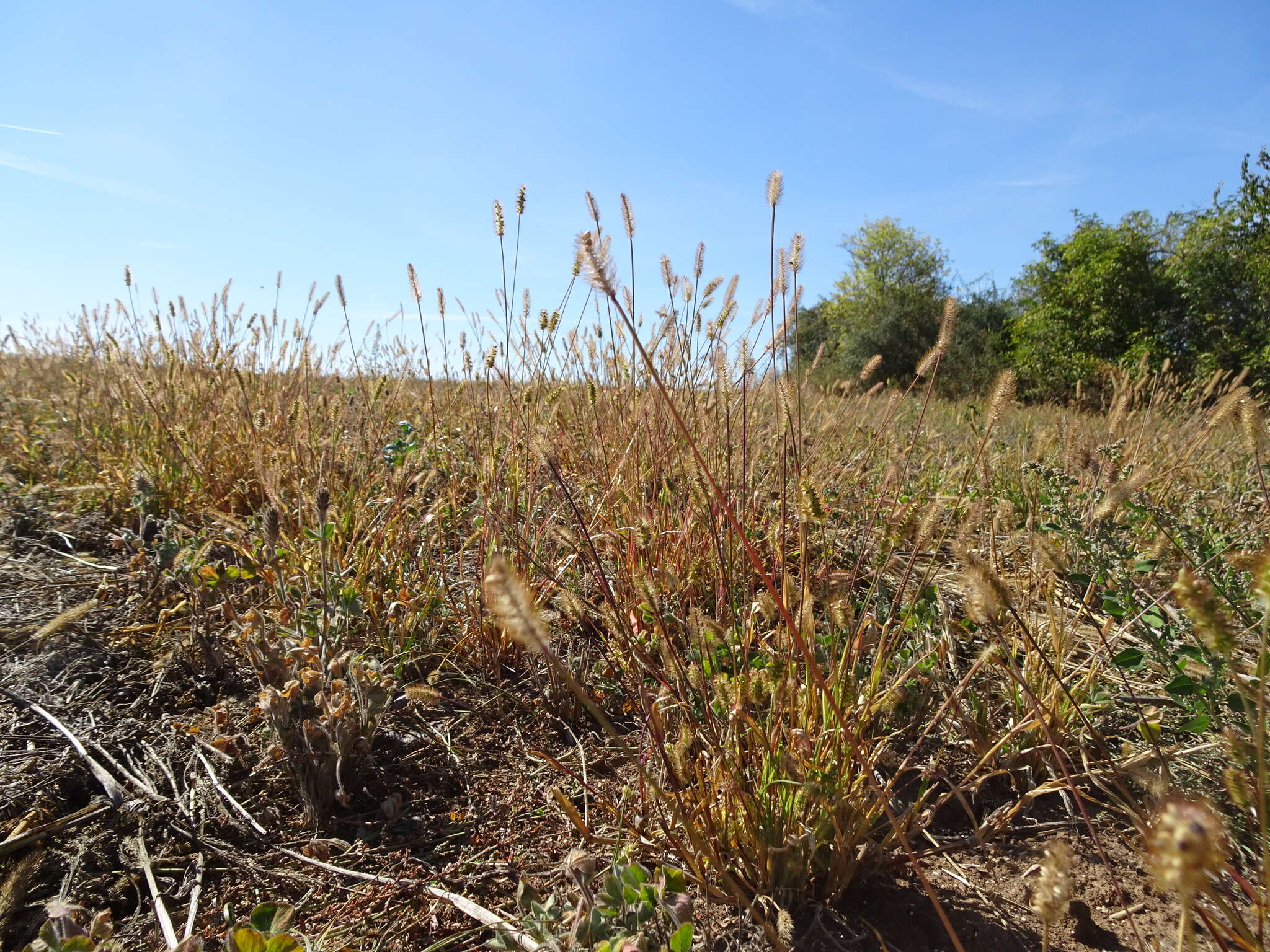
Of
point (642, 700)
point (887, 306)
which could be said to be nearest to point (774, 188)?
point (642, 700)

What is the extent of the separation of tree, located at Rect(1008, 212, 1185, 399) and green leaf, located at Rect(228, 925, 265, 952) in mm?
17122

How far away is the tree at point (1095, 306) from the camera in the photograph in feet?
51.2

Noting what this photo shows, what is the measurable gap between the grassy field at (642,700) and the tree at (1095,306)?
1567 centimetres

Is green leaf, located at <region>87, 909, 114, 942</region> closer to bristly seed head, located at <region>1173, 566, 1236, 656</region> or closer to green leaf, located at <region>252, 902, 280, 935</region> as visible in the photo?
green leaf, located at <region>252, 902, 280, 935</region>

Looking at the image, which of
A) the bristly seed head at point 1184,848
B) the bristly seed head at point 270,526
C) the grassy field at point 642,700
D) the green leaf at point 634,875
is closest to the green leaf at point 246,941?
the grassy field at point 642,700

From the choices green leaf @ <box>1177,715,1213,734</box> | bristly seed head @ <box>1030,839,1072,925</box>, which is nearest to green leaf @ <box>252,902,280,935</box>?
bristly seed head @ <box>1030,839,1072,925</box>

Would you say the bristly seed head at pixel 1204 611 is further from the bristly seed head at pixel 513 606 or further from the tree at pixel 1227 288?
the tree at pixel 1227 288

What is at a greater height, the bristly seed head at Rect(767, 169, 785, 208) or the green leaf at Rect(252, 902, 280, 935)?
the bristly seed head at Rect(767, 169, 785, 208)

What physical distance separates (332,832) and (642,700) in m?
0.67

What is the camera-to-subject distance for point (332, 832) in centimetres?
124

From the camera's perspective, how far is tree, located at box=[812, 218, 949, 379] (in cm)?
2366

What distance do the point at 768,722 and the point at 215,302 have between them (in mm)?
3834

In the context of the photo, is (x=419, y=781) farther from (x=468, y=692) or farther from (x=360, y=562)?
(x=360, y=562)

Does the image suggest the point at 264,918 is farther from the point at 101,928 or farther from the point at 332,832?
the point at 332,832
